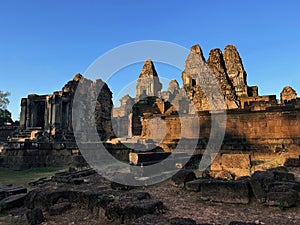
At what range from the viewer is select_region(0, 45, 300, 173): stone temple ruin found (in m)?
11.3

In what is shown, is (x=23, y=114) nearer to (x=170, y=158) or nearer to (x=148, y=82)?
(x=170, y=158)

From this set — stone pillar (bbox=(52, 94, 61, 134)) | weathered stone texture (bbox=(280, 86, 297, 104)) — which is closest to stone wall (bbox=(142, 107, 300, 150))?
stone pillar (bbox=(52, 94, 61, 134))

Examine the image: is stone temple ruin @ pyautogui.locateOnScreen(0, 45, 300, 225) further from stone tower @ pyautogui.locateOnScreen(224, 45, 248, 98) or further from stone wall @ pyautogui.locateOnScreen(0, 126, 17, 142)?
stone wall @ pyautogui.locateOnScreen(0, 126, 17, 142)

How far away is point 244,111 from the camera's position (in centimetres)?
1195

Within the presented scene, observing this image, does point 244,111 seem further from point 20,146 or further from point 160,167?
point 20,146

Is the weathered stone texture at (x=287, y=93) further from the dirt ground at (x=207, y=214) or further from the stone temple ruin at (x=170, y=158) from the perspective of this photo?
the dirt ground at (x=207, y=214)

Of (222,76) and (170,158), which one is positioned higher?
(222,76)

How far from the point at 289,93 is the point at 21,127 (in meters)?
29.9

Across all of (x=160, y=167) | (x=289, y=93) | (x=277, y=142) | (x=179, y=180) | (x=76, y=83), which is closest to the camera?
(x=179, y=180)

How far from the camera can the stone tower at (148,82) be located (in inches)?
1849

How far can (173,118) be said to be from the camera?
45.9 feet

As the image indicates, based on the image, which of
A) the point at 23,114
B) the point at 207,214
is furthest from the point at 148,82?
the point at 207,214

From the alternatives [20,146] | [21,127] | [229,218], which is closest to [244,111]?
[229,218]

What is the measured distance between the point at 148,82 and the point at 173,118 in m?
34.5
